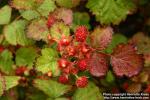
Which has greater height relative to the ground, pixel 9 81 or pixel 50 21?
pixel 50 21

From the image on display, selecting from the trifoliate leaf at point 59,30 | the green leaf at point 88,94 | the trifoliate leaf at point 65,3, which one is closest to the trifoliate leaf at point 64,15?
the trifoliate leaf at point 65,3

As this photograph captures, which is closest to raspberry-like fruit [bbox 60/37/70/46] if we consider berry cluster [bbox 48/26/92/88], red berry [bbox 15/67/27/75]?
berry cluster [bbox 48/26/92/88]

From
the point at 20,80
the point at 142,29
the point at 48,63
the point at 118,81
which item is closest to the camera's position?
the point at 48,63

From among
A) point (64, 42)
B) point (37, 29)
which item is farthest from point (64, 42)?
point (37, 29)

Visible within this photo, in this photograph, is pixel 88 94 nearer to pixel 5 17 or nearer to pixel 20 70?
pixel 20 70

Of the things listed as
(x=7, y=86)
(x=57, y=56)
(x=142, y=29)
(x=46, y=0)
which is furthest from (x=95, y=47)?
(x=142, y=29)

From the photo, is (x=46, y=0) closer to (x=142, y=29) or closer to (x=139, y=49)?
(x=139, y=49)
